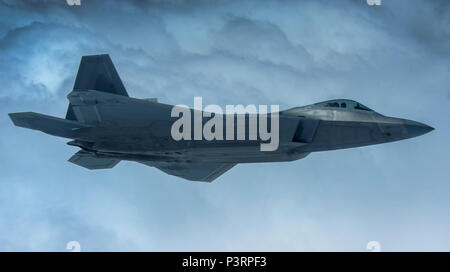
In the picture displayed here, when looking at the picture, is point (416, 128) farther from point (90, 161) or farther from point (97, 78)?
point (90, 161)

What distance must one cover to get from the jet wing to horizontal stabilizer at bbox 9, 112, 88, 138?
5305mm

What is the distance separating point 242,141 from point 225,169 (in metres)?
6.03

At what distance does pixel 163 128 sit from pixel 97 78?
17.9 ft

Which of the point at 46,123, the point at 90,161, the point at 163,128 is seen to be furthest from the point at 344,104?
the point at 46,123

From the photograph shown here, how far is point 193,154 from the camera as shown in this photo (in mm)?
32062

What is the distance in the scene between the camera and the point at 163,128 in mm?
31641

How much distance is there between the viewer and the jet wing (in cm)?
3594

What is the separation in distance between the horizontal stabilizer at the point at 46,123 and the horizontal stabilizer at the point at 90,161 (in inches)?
74.5

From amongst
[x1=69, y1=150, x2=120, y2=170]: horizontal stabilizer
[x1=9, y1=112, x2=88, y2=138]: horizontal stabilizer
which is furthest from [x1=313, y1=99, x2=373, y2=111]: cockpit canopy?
[x1=9, y1=112, x2=88, y2=138]: horizontal stabilizer

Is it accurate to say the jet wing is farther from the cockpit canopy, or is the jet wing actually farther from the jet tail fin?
the cockpit canopy

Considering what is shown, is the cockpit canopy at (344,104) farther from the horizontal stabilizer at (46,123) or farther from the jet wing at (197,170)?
the horizontal stabilizer at (46,123)
